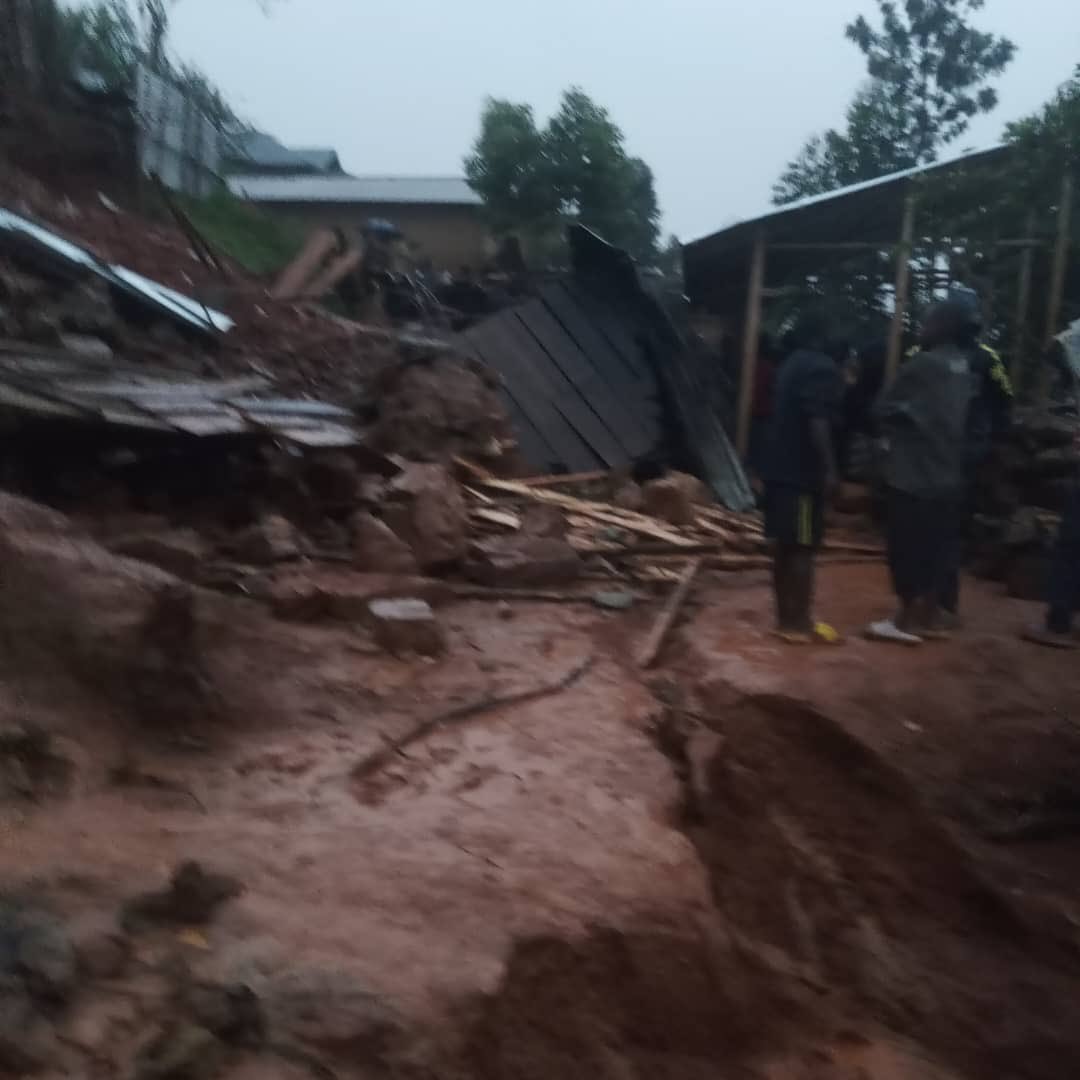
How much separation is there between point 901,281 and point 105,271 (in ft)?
23.3

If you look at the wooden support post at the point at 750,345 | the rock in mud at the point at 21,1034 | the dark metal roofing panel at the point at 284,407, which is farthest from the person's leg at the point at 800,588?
the wooden support post at the point at 750,345

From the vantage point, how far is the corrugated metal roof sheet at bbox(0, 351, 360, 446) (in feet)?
20.2

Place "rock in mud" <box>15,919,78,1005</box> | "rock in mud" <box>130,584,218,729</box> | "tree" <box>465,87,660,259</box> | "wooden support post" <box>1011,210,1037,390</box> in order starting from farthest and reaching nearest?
"tree" <box>465,87,660,259</box> < "wooden support post" <box>1011,210,1037,390</box> < "rock in mud" <box>130,584,218,729</box> < "rock in mud" <box>15,919,78,1005</box>

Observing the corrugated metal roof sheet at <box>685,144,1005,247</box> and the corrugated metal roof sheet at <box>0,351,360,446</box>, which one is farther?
the corrugated metal roof sheet at <box>685,144,1005,247</box>

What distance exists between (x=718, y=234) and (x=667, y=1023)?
31.1ft

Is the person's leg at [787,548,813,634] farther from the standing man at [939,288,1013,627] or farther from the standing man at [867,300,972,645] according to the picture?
the standing man at [939,288,1013,627]

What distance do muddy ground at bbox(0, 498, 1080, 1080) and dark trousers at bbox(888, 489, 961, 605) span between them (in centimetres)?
40

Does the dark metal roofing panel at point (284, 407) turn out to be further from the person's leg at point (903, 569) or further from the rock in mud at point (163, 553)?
the person's leg at point (903, 569)

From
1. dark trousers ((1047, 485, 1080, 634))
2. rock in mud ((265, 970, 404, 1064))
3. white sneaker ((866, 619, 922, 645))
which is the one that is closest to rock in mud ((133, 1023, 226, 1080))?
rock in mud ((265, 970, 404, 1064))

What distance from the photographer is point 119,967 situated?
263cm

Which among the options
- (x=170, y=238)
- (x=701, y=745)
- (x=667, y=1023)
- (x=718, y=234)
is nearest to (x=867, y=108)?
(x=718, y=234)


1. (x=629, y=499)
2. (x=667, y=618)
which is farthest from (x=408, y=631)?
(x=629, y=499)

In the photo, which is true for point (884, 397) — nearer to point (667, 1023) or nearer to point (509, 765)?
point (509, 765)

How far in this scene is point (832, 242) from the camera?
11.6 metres
